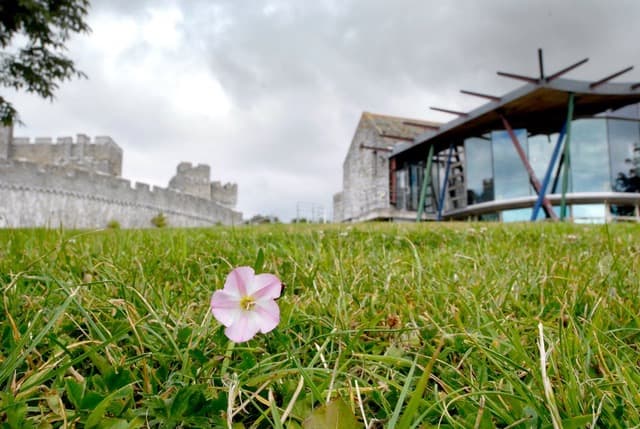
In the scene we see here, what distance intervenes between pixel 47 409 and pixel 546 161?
751 inches

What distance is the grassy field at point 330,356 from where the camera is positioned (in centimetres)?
66

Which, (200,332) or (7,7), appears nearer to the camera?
(200,332)

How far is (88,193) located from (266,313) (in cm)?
2198

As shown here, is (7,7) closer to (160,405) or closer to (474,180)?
(160,405)

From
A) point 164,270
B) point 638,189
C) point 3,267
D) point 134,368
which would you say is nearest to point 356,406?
point 134,368

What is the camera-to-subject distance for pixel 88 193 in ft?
64.1

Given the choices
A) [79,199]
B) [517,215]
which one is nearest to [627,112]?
[517,215]

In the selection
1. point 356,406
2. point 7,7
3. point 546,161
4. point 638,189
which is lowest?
point 356,406

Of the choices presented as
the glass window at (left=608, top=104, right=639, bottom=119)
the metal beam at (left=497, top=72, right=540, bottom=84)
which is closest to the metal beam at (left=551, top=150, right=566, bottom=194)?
the glass window at (left=608, top=104, right=639, bottom=119)

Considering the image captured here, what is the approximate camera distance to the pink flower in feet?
2.27

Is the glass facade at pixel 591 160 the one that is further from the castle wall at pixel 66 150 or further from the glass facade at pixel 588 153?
the castle wall at pixel 66 150

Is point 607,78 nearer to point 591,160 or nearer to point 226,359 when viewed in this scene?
point 591,160

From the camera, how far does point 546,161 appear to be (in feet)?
54.9

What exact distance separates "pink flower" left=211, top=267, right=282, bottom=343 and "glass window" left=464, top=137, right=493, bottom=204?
61.2 ft
